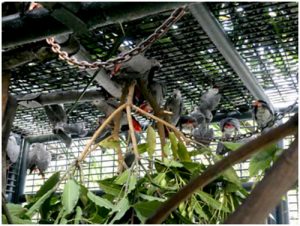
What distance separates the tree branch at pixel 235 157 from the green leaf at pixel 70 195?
33 cm

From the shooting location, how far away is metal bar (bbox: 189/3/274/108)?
2.91 ft

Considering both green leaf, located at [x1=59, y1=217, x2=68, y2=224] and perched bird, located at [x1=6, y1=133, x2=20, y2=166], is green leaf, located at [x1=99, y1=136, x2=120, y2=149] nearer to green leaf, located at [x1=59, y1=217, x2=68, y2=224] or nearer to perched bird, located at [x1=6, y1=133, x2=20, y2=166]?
green leaf, located at [x1=59, y1=217, x2=68, y2=224]

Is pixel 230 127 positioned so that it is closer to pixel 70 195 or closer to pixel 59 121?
pixel 59 121

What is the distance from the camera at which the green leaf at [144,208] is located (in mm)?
507

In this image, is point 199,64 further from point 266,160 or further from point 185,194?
point 185,194

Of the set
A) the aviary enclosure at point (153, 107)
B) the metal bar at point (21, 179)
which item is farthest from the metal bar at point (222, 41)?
the metal bar at point (21, 179)

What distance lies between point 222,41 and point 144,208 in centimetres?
59

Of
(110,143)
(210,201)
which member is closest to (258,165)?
(210,201)

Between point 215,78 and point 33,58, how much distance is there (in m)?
0.90

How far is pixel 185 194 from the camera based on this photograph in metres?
0.21

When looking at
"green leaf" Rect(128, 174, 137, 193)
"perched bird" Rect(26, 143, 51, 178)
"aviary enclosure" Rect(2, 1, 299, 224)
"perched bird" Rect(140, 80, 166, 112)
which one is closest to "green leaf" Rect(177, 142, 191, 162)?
"aviary enclosure" Rect(2, 1, 299, 224)

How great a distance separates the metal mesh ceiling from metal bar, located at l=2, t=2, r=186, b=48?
30 cm

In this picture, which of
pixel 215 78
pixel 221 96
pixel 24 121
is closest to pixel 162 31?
pixel 215 78

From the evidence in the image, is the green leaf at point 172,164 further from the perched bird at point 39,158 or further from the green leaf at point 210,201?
the perched bird at point 39,158
